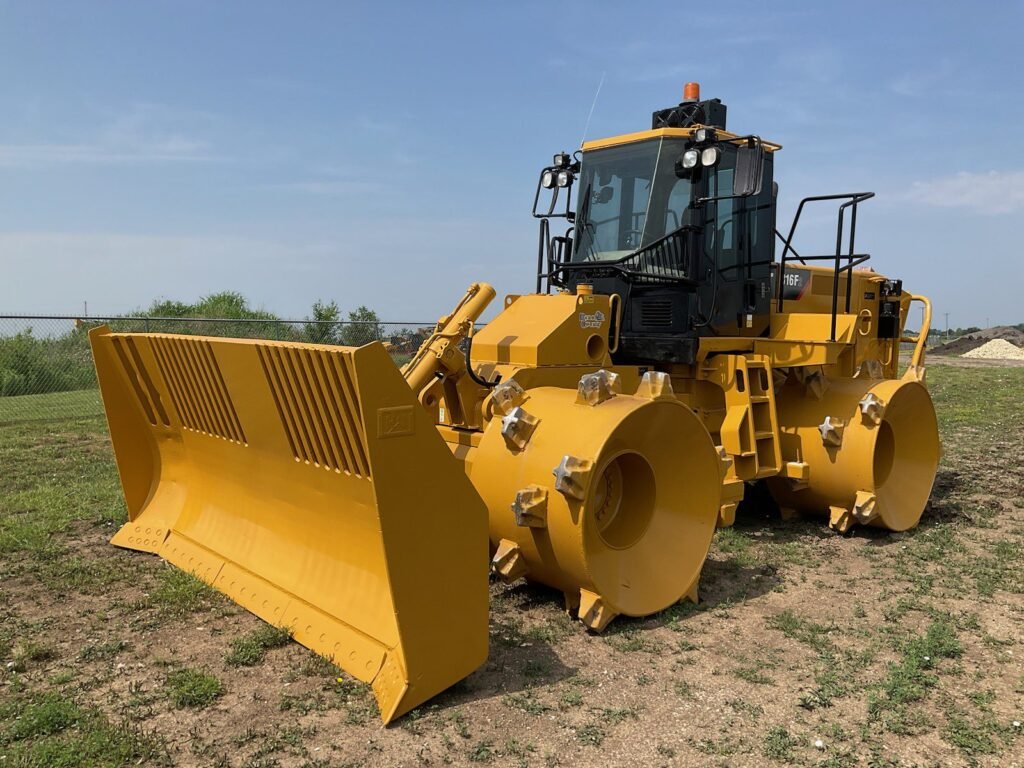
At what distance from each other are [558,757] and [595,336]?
305 cm

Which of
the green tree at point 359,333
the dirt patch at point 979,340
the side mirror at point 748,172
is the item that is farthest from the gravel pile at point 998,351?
the side mirror at point 748,172

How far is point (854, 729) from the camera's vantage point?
12.3ft

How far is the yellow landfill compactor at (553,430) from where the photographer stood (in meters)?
3.85

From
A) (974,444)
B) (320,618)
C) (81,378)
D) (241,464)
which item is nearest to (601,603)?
(320,618)

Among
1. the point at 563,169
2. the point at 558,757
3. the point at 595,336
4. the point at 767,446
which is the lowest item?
the point at 558,757

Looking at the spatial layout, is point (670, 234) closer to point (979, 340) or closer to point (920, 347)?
point (920, 347)

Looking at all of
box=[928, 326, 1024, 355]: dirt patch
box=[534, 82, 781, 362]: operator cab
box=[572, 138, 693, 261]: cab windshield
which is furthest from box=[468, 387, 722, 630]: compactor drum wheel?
box=[928, 326, 1024, 355]: dirt patch

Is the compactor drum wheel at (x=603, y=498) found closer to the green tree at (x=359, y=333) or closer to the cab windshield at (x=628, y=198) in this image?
the cab windshield at (x=628, y=198)

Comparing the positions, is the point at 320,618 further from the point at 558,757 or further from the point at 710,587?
the point at 710,587

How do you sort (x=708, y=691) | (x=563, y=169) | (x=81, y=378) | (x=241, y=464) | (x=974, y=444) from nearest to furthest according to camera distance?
(x=708, y=691)
(x=241, y=464)
(x=563, y=169)
(x=974, y=444)
(x=81, y=378)

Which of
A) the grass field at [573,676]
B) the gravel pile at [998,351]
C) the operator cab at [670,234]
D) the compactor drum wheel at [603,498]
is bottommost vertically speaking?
the grass field at [573,676]

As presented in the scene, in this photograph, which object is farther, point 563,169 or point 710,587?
point 563,169

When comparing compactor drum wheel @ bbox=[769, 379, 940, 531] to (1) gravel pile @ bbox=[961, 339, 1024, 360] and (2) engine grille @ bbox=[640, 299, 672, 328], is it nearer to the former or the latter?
(2) engine grille @ bbox=[640, 299, 672, 328]

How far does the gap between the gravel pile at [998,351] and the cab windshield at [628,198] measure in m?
33.5
